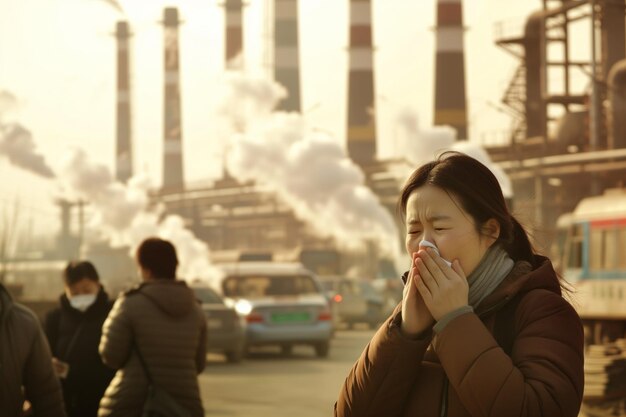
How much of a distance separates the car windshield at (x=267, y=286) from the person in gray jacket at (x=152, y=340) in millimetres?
16137

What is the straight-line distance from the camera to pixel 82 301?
22.7ft

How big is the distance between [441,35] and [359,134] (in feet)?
19.9

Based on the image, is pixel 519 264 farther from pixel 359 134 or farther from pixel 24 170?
pixel 359 134

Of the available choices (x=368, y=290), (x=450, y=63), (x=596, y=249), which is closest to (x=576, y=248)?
(x=596, y=249)

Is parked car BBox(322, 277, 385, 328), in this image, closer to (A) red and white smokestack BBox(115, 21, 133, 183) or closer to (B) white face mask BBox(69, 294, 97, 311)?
(B) white face mask BBox(69, 294, 97, 311)

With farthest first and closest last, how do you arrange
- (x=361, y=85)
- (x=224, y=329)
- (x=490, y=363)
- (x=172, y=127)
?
(x=172, y=127) < (x=361, y=85) < (x=224, y=329) < (x=490, y=363)

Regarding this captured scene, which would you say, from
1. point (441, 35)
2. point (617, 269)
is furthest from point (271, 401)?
point (441, 35)

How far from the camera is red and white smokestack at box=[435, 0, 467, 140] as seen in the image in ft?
200

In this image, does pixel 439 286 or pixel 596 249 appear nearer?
pixel 439 286

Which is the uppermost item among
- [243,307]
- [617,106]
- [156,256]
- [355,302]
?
[617,106]

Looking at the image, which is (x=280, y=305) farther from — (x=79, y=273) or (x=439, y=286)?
(x=439, y=286)

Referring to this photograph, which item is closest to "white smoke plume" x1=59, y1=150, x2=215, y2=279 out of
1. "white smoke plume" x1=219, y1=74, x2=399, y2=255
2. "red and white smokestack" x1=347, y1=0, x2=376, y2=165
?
"white smoke plume" x1=219, y1=74, x2=399, y2=255

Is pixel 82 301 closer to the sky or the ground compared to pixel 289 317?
closer to the sky

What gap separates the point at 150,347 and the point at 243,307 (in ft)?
52.2
